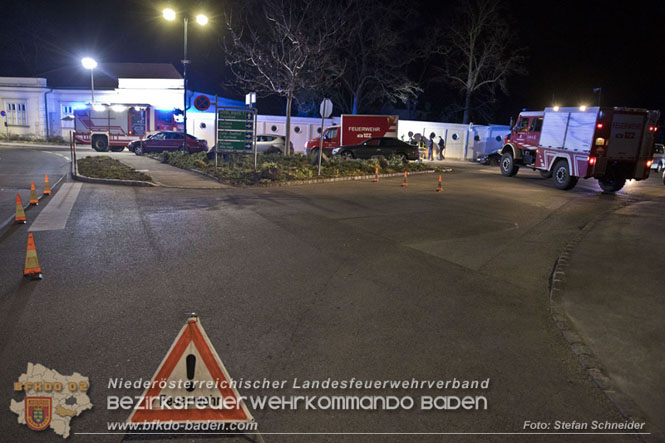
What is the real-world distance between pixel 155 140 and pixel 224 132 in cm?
1156

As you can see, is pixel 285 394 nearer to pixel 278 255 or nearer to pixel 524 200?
pixel 278 255

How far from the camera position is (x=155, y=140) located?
2808 cm

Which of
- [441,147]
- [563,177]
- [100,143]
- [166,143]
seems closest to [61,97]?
[100,143]

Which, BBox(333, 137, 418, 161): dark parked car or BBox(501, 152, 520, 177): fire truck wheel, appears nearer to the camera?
BBox(501, 152, 520, 177): fire truck wheel

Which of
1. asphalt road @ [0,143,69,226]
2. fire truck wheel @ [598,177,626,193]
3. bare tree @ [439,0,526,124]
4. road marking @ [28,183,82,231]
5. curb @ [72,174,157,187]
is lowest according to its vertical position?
asphalt road @ [0,143,69,226]

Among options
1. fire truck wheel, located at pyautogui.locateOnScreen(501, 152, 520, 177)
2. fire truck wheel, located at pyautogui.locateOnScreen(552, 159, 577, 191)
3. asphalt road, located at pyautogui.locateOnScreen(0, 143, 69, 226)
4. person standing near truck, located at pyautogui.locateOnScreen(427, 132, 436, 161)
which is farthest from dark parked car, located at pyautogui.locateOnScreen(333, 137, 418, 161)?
asphalt road, located at pyautogui.locateOnScreen(0, 143, 69, 226)

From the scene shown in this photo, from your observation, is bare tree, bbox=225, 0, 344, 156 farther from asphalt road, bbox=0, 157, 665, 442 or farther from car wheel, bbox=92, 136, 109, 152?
asphalt road, bbox=0, 157, 665, 442

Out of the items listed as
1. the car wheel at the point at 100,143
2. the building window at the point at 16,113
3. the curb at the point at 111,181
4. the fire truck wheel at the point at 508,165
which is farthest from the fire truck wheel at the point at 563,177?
the building window at the point at 16,113

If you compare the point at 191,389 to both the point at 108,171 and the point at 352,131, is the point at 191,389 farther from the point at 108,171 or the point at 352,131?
the point at 352,131

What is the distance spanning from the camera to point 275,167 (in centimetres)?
1742

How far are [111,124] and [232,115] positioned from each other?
54.8 ft

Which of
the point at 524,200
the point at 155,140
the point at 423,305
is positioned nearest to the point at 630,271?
the point at 423,305

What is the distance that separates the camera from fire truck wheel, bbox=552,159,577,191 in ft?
59.0

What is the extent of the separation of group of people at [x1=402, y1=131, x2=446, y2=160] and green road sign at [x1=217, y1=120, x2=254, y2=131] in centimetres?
1796
